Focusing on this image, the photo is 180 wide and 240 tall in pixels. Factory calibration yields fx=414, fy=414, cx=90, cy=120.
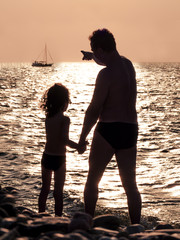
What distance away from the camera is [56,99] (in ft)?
15.5

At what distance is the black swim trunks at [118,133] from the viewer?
14.2ft

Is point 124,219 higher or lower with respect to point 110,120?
lower

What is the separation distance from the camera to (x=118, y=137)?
14.2ft

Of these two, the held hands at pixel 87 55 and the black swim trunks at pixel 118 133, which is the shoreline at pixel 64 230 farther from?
the held hands at pixel 87 55

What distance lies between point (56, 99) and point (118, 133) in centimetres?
88

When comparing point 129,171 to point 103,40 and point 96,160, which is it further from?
point 103,40

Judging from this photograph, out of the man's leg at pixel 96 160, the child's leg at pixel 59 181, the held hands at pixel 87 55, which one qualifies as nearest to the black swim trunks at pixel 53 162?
the child's leg at pixel 59 181

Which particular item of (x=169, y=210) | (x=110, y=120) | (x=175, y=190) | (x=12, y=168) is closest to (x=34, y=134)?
(x=12, y=168)

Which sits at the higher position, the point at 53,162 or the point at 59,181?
the point at 53,162

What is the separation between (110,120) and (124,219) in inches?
121

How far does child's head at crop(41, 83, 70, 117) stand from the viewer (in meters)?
4.73

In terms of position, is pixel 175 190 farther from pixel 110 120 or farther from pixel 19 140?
pixel 19 140

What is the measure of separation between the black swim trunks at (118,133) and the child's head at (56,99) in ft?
2.03

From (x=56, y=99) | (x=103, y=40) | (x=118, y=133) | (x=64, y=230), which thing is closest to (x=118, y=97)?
(x=118, y=133)
